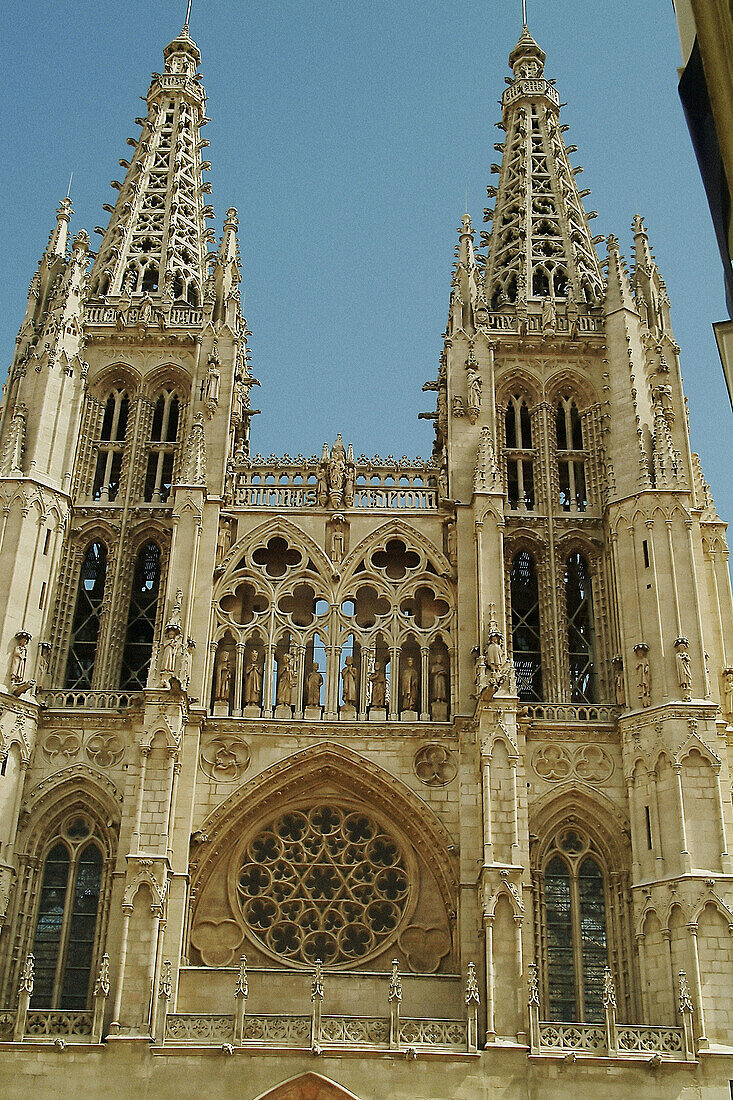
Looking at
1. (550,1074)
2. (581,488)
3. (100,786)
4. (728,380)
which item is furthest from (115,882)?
(728,380)

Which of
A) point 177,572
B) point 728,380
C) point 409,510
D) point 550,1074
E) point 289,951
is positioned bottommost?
point 550,1074

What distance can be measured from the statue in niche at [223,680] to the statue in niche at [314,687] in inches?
63.8

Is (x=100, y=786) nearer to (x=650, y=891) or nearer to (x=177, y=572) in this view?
(x=177, y=572)

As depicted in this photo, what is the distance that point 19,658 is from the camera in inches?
1063

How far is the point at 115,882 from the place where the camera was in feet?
82.0

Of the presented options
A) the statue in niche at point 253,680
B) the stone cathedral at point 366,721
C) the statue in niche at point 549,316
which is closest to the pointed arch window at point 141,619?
the stone cathedral at point 366,721

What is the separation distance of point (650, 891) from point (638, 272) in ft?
50.4

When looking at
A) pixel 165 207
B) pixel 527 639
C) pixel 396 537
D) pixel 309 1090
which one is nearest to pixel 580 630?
pixel 527 639

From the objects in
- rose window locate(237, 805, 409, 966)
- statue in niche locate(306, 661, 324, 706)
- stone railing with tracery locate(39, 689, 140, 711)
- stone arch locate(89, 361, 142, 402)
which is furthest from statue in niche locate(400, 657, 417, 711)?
stone arch locate(89, 361, 142, 402)

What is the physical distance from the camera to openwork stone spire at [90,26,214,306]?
115ft

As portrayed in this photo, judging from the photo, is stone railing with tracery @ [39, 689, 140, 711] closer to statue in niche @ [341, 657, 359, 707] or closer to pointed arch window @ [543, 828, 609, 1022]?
statue in niche @ [341, 657, 359, 707]

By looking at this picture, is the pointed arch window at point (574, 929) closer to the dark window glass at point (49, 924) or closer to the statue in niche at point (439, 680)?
the statue in niche at point (439, 680)

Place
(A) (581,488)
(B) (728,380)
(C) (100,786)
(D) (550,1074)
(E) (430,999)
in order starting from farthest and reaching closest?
(A) (581,488) → (C) (100,786) → (E) (430,999) → (D) (550,1074) → (B) (728,380)

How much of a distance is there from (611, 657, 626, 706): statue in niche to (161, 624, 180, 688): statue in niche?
8812 millimetres
